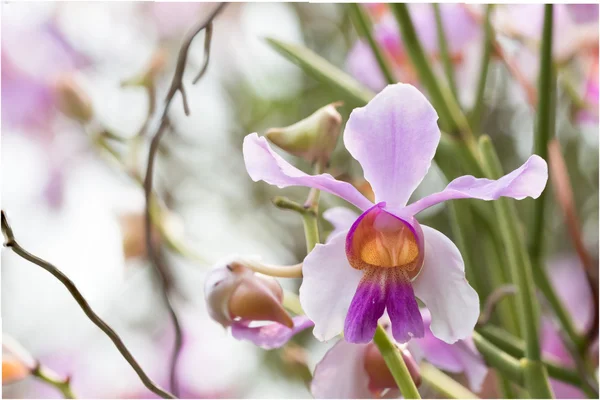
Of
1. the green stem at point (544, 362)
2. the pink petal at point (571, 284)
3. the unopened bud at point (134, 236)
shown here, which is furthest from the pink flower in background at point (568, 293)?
the unopened bud at point (134, 236)

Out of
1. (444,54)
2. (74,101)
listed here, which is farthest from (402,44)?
(74,101)

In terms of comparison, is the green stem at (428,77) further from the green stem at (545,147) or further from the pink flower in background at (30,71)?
the pink flower in background at (30,71)

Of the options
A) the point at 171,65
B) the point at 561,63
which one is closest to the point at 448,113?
the point at 561,63

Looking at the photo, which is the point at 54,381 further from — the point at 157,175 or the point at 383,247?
the point at 157,175

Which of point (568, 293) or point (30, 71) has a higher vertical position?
point (30, 71)

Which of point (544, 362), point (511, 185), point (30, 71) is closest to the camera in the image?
point (511, 185)

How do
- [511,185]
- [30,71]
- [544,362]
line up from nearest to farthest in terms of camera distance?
[511,185] < [544,362] < [30,71]
